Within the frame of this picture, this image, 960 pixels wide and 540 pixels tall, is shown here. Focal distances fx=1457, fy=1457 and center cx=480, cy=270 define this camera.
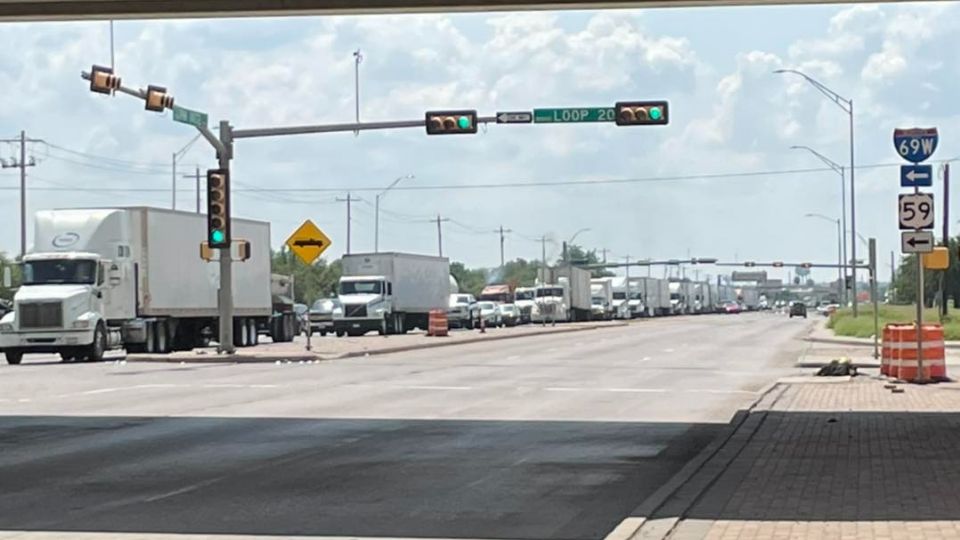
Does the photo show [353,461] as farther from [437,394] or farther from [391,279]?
Answer: [391,279]

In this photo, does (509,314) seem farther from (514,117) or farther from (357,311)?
(514,117)

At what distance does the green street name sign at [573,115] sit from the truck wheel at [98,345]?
12.5 metres

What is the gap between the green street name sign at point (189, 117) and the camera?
34.0 m

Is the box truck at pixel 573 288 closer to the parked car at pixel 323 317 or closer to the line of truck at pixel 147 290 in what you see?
the parked car at pixel 323 317

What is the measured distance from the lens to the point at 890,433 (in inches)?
638

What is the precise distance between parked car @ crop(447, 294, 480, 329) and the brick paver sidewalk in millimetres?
57967

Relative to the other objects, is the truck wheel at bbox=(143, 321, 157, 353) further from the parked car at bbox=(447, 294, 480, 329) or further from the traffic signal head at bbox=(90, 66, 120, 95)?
the parked car at bbox=(447, 294, 480, 329)

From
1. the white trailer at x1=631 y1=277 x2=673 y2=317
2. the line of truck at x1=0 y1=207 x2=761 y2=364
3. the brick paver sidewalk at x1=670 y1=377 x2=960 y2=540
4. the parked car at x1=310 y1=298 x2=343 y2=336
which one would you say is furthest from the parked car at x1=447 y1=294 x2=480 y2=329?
the brick paver sidewalk at x1=670 y1=377 x2=960 y2=540

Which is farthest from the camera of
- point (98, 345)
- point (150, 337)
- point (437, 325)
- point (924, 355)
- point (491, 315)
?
point (491, 315)

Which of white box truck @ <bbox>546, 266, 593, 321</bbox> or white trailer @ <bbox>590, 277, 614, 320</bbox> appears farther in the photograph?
white trailer @ <bbox>590, 277, 614, 320</bbox>

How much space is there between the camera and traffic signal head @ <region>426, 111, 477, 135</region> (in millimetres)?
36750

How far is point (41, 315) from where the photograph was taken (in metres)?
36.9

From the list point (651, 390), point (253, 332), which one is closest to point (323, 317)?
point (253, 332)

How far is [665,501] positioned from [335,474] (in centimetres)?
362
